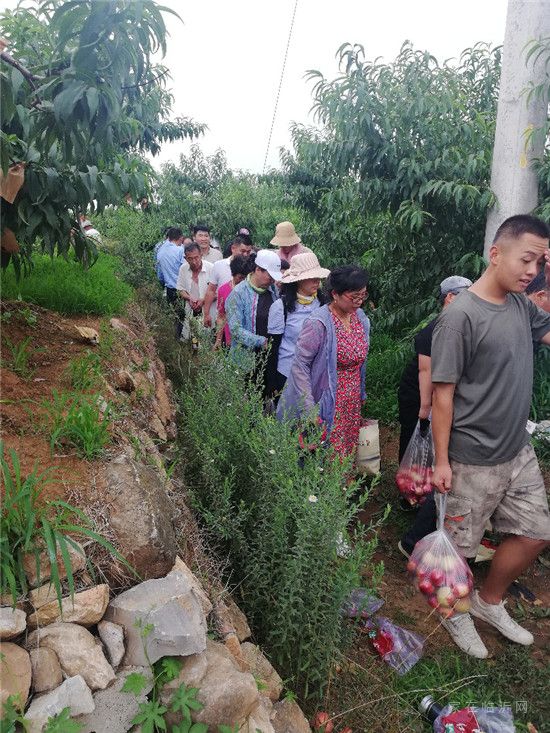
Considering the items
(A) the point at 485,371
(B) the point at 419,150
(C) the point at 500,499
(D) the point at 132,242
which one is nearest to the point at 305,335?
(A) the point at 485,371

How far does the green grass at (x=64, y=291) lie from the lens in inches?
156

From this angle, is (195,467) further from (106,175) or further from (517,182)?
(517,182)

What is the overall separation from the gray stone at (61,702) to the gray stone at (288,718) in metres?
0.76

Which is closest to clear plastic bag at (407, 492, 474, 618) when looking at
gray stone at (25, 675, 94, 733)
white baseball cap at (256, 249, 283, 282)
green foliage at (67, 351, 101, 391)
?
gray stone at (25, 675, 94, 733)

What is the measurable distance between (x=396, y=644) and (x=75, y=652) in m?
1.70

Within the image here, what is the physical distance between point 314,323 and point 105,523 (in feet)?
5.91

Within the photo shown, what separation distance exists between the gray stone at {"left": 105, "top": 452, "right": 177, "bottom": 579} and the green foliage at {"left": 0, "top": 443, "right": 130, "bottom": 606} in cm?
10

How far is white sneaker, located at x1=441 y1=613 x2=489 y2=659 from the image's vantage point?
2750mm

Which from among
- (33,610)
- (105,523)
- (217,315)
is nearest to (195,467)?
(105,523)

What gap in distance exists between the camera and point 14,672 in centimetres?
143

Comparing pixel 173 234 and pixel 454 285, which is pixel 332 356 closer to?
pixel 454 285

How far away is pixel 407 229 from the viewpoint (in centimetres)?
538

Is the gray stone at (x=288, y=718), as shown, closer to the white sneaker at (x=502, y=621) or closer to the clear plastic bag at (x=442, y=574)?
the clear plastic bag at (x=442, y=574)

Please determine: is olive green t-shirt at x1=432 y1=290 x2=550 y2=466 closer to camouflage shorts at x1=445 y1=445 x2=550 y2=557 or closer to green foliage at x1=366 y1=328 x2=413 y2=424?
camouflage shorts at x1=445 y1=445 x2=550 y2=557
